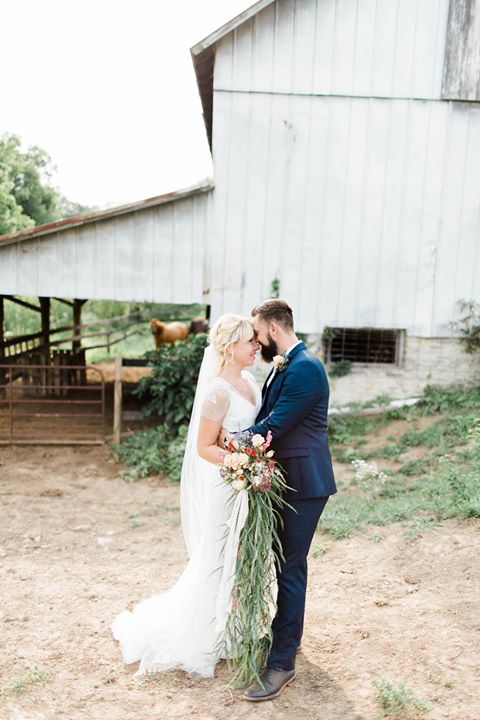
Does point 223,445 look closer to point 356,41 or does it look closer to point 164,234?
point 164,234

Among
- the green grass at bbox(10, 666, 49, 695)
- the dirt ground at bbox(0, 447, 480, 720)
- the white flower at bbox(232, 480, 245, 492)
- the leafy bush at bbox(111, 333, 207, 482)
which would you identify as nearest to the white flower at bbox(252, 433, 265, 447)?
the white flower at bbox(232, 480, 245, 492)

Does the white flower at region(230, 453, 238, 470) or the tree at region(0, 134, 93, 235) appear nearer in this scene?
the white flower at region(230, 453, 238, 470)

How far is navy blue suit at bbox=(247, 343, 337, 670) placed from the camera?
347cm

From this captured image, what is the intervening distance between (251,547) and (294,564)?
281mm

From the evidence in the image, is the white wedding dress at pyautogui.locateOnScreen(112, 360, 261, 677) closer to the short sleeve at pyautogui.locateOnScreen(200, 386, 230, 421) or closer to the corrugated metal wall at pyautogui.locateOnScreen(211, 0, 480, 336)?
the short sleeve at pyautogui.locateOnScreen(200, 386, 230, 421)

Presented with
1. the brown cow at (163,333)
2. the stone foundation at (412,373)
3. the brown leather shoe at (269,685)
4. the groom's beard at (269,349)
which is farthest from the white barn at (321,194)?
the brown cow at (163,333)

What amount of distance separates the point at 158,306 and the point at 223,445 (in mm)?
22404

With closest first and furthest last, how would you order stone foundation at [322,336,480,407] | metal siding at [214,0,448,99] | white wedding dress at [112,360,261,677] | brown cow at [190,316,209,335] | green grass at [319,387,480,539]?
white wedding dress at [112,360,261,677] → green grass at [319,387,480,539] → metal siding at [214,0,448,99] → stone foundation at [322,336,480,407] → brown cow at [190,316,209,335]

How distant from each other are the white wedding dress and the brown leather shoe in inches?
14.5

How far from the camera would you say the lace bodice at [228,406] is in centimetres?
370

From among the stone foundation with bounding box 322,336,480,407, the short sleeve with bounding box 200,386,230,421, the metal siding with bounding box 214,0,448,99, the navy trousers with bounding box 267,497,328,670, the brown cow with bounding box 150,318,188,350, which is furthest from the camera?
the brown cow with bounding box 150,318,188,350

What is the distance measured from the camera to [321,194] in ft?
31.3

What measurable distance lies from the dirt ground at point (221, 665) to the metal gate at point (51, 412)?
262cm

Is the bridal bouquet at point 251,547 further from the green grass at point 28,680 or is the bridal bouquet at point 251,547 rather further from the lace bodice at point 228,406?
the green grass at point 28,680
